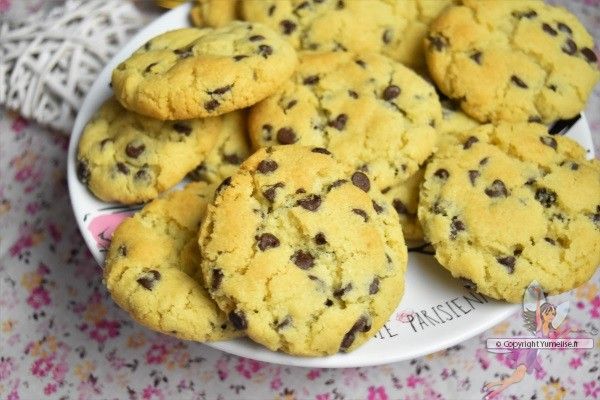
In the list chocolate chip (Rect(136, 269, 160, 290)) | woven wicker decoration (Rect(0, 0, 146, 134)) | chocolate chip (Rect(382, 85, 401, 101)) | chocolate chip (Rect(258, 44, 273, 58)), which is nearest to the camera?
chocolate chip (Rect(136, 269, 160, 290))

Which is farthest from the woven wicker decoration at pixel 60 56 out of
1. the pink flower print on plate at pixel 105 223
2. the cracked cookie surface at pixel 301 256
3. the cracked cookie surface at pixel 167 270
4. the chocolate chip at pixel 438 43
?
the chocolate chip at pixel 438 43

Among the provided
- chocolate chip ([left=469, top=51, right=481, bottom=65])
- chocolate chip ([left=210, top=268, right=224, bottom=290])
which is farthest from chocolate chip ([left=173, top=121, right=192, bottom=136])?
chocolate chip ([left=469, top=51, right=481, bottom=65])

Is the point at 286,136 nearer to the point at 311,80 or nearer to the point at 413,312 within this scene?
the point at 311,80

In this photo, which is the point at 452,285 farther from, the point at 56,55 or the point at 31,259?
the point at 56,55

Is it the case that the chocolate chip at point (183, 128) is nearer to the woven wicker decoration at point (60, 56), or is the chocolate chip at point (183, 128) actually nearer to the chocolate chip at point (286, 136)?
the chocolate chip at point (286, 136)

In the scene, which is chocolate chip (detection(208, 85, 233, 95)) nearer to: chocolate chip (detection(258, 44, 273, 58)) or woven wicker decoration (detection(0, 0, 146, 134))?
chocolate chip (detection(258, 44, 273, 58))

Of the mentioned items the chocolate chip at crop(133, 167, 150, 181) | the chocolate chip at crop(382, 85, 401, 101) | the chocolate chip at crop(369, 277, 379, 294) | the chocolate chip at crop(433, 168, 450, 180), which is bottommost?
the chocolate chip at crop(133, 167, 150, 181)

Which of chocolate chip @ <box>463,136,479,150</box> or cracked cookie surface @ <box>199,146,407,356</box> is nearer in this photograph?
cracked cookie surface @ <box>199,146,407,356</box>
